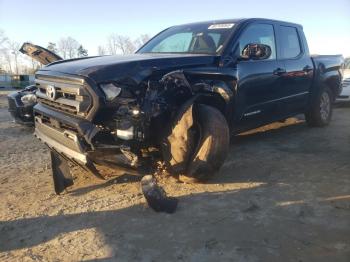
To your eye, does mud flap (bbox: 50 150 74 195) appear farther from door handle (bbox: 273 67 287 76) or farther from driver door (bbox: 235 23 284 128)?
door handle (bbox: 273 67 287 76)

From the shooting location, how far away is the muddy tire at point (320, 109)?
25.0ft

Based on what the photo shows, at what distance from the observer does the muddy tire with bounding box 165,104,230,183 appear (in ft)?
14.4

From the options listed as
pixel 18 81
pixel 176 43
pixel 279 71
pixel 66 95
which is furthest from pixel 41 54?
pixel 18 81

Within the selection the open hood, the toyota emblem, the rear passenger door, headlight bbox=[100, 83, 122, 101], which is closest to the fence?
the open hood

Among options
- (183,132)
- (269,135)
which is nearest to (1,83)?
(269,135)

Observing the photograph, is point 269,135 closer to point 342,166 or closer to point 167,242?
point 342,166

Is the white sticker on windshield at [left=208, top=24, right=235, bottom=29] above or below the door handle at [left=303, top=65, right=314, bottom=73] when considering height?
above

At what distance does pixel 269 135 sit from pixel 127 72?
4062 millimetres

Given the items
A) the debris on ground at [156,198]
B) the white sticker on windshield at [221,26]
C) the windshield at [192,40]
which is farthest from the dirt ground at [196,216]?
the white sticker on windshield at [221,26]

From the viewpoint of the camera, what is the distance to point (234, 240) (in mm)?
3404

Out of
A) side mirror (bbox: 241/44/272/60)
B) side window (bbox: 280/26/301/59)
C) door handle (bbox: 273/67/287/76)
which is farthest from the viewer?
side window (bbox: 280/26/301/59)

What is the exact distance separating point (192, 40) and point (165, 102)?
→ 1685 millimetres

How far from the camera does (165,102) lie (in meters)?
4.38

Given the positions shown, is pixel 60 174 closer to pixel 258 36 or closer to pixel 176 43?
pixel 176 43
